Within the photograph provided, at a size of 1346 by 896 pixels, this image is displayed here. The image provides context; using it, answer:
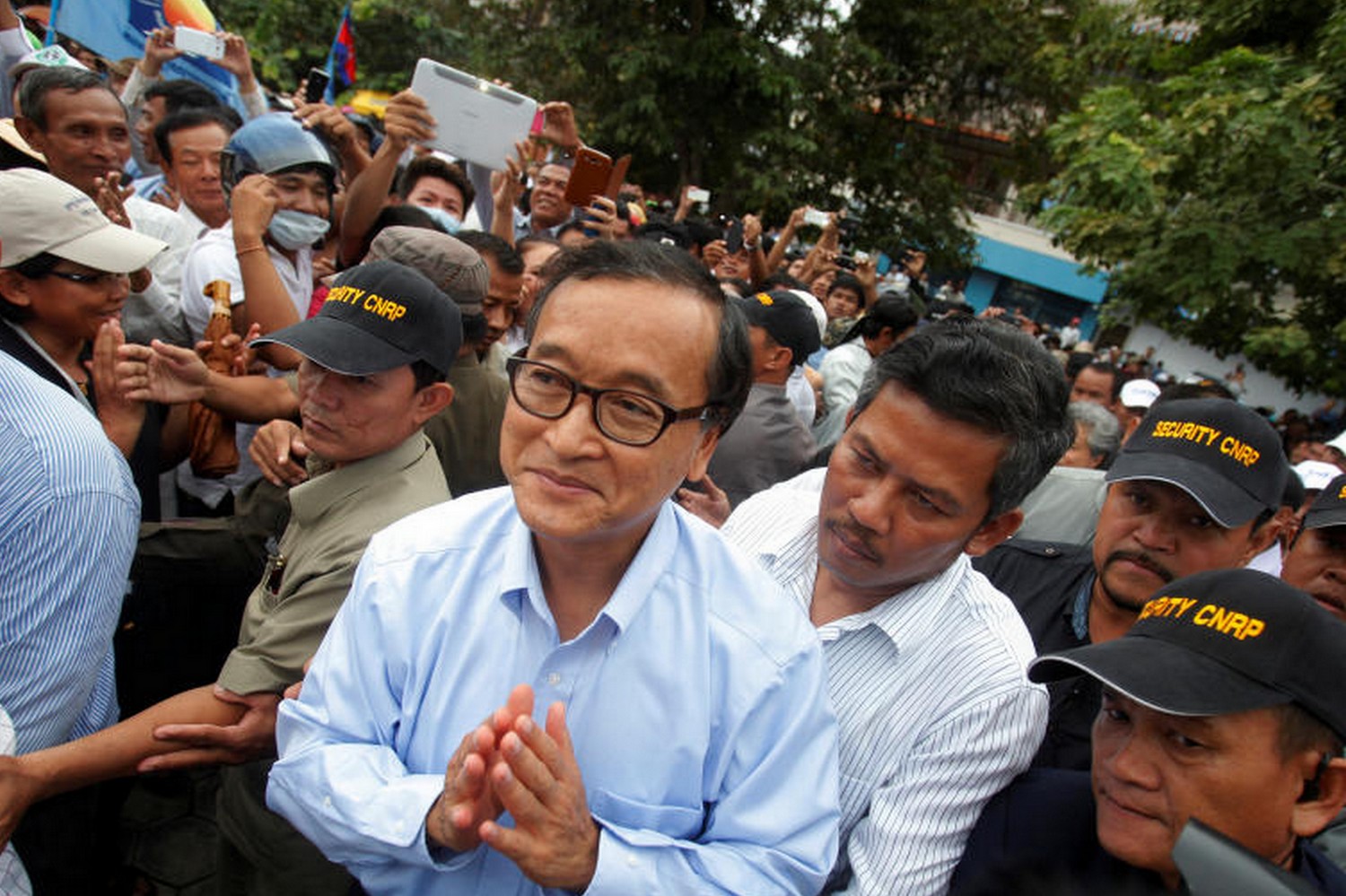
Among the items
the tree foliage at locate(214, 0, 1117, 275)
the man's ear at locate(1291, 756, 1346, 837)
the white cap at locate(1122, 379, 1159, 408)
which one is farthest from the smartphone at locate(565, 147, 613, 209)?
the tree foliage at locate(214, 0, 1117, 275)

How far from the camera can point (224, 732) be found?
185cm

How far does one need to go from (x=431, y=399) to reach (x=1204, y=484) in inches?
82.6

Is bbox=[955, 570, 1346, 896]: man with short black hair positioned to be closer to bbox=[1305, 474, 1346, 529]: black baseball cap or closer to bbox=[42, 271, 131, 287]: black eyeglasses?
bbox=[1305, 474, 1346, 529]: black baseball cap

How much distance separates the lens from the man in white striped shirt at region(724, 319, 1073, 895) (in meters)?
1.51

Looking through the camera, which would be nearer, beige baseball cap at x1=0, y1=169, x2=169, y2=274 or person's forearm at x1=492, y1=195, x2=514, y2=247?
beige baseball cap at x1=0, y1=169, x2=169, y2=274

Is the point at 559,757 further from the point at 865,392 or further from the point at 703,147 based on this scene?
the point at 703,147

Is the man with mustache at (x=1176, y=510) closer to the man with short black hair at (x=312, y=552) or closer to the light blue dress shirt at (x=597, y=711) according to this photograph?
the light blue dress shirt at (x=597, y=711)

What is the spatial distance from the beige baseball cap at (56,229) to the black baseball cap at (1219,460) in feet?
9.72

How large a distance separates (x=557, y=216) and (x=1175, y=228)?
21.7 feet

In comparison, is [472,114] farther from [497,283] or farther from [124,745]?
[124,745]

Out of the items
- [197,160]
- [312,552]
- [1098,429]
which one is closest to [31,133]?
[197,160]

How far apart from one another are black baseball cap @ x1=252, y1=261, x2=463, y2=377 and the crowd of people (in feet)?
0.03

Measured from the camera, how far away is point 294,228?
3.62m

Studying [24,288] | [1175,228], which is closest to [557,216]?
[24,288]
